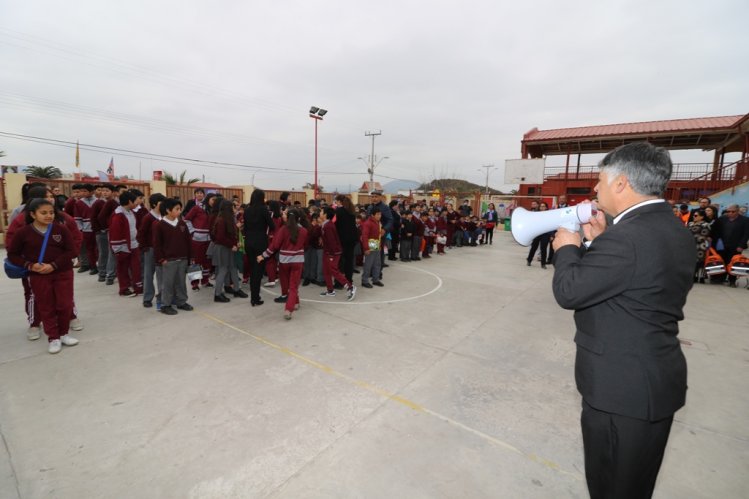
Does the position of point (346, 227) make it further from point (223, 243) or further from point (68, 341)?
point (68, 341)

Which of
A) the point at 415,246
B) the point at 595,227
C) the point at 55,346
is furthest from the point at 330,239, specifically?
the point at 595,227

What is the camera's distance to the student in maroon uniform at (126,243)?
602 cm

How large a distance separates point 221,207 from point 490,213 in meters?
12.5

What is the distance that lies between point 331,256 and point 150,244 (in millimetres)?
2874

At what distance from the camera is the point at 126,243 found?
605 cm

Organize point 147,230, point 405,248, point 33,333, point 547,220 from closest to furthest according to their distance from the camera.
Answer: point 547,220, point 33,333, point 147,230, point 405,248

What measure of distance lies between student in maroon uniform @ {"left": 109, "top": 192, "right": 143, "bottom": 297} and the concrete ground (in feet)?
2.78

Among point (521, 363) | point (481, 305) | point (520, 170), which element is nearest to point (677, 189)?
point (520, 170)

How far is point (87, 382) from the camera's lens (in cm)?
338

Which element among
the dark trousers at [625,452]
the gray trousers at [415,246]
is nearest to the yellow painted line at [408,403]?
the dark trousers at [625,452]

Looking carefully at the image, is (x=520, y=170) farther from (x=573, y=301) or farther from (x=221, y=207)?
(x=573, y=301)

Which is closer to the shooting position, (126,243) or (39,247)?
(39,247)

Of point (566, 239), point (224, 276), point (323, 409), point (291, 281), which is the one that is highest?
→ point (566, 239)

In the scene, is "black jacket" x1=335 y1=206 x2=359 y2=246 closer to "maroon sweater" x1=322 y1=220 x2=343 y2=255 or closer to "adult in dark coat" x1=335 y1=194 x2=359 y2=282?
"adult in dark coat" x1=335 y1=194 x2=359 y2=282
